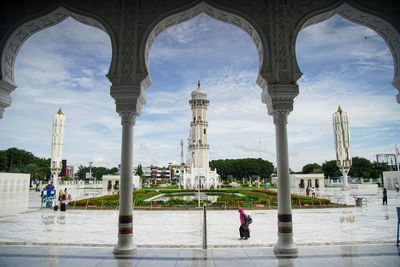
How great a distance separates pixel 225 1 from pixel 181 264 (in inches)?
203

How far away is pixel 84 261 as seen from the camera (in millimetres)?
4773

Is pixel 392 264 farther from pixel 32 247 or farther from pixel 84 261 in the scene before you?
pixel 32 247

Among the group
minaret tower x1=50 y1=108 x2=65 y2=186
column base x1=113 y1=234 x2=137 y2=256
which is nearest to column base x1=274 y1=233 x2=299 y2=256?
column base x1=113 y1=234 x2=137 y2=256

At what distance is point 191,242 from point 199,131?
126ft

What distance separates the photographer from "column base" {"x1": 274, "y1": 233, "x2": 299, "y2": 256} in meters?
5.08

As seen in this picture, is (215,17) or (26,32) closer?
(26,32)

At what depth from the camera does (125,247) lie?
5168 mm

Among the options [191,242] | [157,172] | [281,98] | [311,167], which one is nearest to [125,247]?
[191,242]

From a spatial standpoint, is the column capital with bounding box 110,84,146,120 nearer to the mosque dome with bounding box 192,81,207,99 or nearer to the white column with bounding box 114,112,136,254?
the white column with bounding box 114,112,136,254

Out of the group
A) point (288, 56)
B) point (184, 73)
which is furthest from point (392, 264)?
point (184, 73)

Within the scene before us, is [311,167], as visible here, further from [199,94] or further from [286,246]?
[286,246]

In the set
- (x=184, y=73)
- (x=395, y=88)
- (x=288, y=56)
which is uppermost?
(x=184, y=73)

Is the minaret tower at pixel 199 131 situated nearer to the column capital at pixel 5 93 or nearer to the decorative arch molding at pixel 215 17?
the decorative arch molding at pixel 215 17

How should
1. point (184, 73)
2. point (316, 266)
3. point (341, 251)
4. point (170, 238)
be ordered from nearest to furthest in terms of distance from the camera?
1. point (316, 266)
2. point (341, 251)
3. point (170, 238)
4. point (184, 73)
